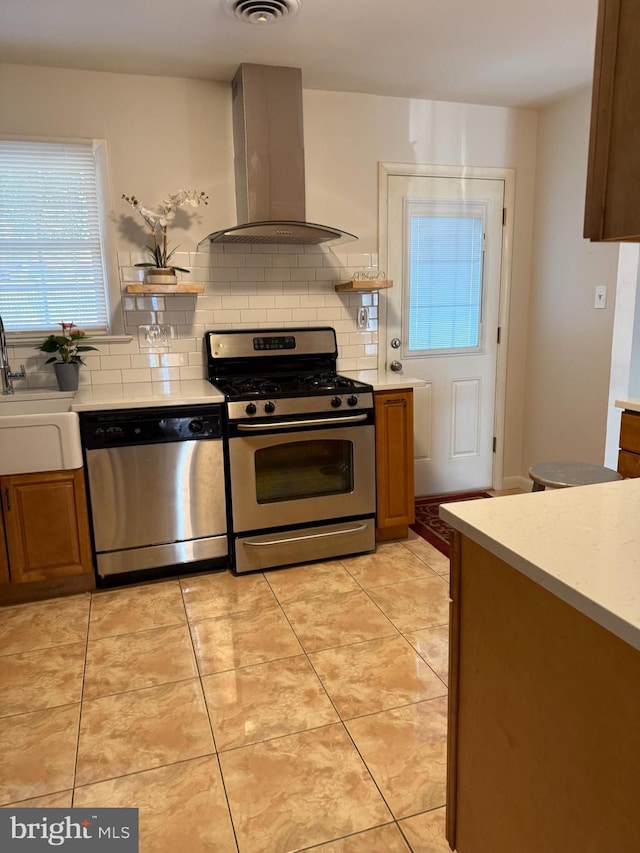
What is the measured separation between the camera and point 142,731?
1918 mm

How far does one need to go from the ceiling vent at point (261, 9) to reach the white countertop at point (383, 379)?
65.3 inches

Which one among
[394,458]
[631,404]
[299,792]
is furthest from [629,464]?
[299,792]

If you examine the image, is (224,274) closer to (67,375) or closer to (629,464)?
(67,375)

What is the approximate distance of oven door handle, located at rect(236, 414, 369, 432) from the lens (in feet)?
9.43

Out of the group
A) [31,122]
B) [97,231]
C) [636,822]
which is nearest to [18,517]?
[97,231]

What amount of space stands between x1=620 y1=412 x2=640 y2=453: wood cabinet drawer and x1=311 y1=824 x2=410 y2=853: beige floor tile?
5.49 ft

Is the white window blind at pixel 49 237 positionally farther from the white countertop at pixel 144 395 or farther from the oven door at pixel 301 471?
the oven door at pixel 301 471

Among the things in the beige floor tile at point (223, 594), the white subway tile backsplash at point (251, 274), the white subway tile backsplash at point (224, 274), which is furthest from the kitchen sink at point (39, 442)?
the white subway tile backsplash at point (251, 274)

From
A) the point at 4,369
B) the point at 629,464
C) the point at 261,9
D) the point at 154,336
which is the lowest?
the point at 629,464

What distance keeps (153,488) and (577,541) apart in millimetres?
2137

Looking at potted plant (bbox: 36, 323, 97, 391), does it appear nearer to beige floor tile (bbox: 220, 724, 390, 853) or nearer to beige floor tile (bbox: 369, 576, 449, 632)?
beige floor tile (bbox: 369, 576, 449, 632)

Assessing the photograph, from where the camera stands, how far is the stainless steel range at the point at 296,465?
2.91m

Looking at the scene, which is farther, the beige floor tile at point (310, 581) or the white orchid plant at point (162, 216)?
the white orchid plant at point (162, 216)

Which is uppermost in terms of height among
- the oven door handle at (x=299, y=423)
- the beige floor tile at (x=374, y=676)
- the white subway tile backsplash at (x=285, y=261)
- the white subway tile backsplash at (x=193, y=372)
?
the white subway tile backsplash at (x=285, y=261)
